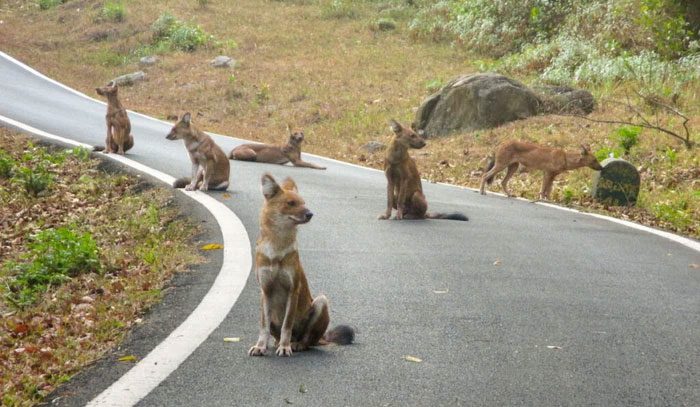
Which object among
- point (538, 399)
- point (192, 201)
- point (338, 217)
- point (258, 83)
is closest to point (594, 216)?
point (338, 217)

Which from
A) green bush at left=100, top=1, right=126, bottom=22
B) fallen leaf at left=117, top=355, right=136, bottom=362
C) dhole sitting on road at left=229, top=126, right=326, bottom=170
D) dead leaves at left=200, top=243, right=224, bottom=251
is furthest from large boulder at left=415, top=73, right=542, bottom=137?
green bush at left=100, top=1, right=126, bottom=22

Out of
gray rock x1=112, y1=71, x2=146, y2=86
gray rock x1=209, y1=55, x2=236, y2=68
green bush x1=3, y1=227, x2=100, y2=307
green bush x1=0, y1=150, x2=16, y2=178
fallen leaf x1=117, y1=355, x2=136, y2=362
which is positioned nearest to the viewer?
fallen leaf x1=117, y1=355, x2=136, y2=362

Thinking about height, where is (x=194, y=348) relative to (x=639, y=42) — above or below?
below

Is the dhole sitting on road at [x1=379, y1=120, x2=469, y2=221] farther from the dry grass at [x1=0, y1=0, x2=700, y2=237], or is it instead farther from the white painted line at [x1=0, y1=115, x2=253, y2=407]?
the dry grass at [x1=0, y1=0, x2=700, y2=237]

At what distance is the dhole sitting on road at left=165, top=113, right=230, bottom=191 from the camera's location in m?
13.2

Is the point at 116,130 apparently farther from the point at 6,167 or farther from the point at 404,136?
the point at 404,136

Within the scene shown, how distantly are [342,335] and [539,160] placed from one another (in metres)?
10.4

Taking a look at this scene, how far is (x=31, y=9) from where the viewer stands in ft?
142

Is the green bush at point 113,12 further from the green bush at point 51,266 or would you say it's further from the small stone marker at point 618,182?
the green bush at point 51,266

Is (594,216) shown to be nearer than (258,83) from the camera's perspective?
Yes

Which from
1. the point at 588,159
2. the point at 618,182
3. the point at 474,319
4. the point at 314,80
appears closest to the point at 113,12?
the point at 314,80

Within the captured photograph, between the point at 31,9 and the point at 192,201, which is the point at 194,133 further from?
the point at 31,9

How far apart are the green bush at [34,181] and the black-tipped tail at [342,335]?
8.91 meters

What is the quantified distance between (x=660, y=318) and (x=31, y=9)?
40544 millimetres
